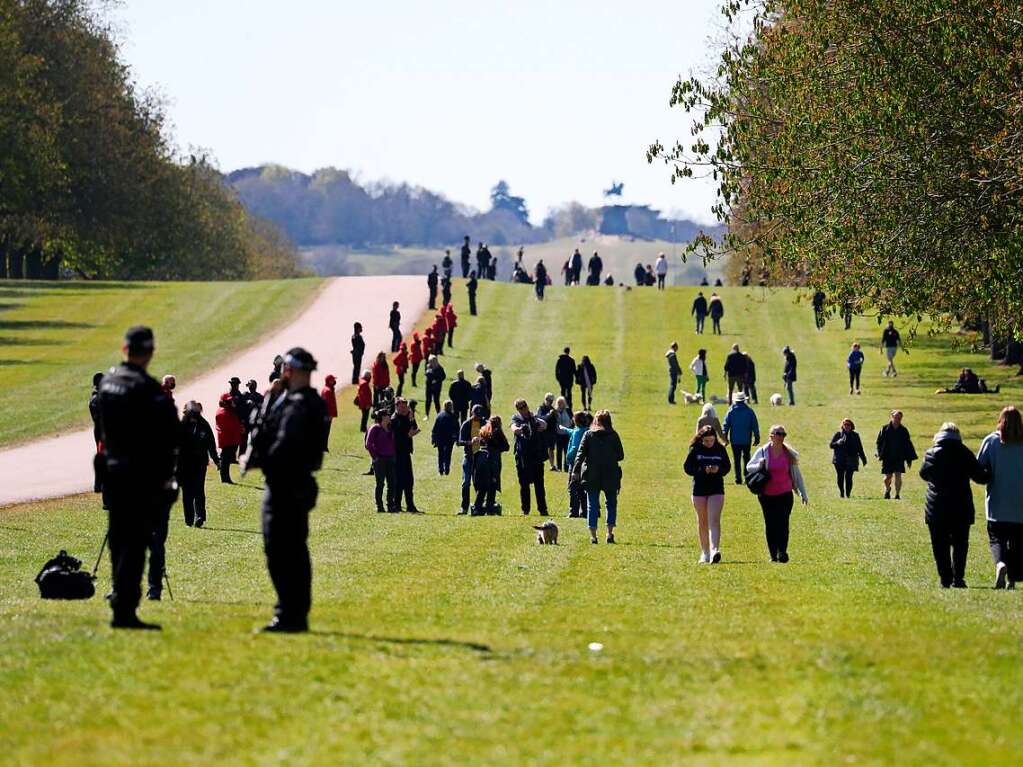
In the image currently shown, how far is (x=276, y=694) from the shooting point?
9289mm

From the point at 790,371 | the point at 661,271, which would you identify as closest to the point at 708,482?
the point at 790,371

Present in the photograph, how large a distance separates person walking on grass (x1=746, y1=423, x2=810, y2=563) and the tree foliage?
26.0 ft

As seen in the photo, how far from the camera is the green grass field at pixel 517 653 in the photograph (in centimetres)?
843

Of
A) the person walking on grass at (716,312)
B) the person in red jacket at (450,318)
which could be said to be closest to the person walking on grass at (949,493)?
the person in red jacket at (450,318)

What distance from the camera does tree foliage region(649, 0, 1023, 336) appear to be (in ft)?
86.1

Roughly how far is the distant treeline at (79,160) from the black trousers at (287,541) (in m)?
59.2

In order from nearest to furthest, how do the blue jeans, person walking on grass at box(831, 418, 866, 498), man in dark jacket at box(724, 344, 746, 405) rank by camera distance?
the blue jeans < person walking on grass at box(831, 418, 866, 498) < man in dark jacket at box(724, 344, 746, 405)

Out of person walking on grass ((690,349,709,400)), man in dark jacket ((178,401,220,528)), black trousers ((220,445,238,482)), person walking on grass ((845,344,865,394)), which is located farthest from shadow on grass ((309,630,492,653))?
person walking on grass ((845,344,865,394))

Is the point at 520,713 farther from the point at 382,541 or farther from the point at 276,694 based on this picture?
the point at 382,541

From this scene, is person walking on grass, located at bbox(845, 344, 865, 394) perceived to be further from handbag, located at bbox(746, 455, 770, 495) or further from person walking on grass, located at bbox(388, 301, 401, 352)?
handbag, located at bbox(746, 455, 770, 495)

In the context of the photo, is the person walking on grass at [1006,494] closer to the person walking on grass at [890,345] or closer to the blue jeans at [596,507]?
the blue jeans at [596,507]

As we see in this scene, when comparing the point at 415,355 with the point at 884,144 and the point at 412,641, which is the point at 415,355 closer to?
the point at 884,144

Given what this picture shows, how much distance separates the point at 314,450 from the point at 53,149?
211 feet

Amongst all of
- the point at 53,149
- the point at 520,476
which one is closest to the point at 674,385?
the point at 520,476
